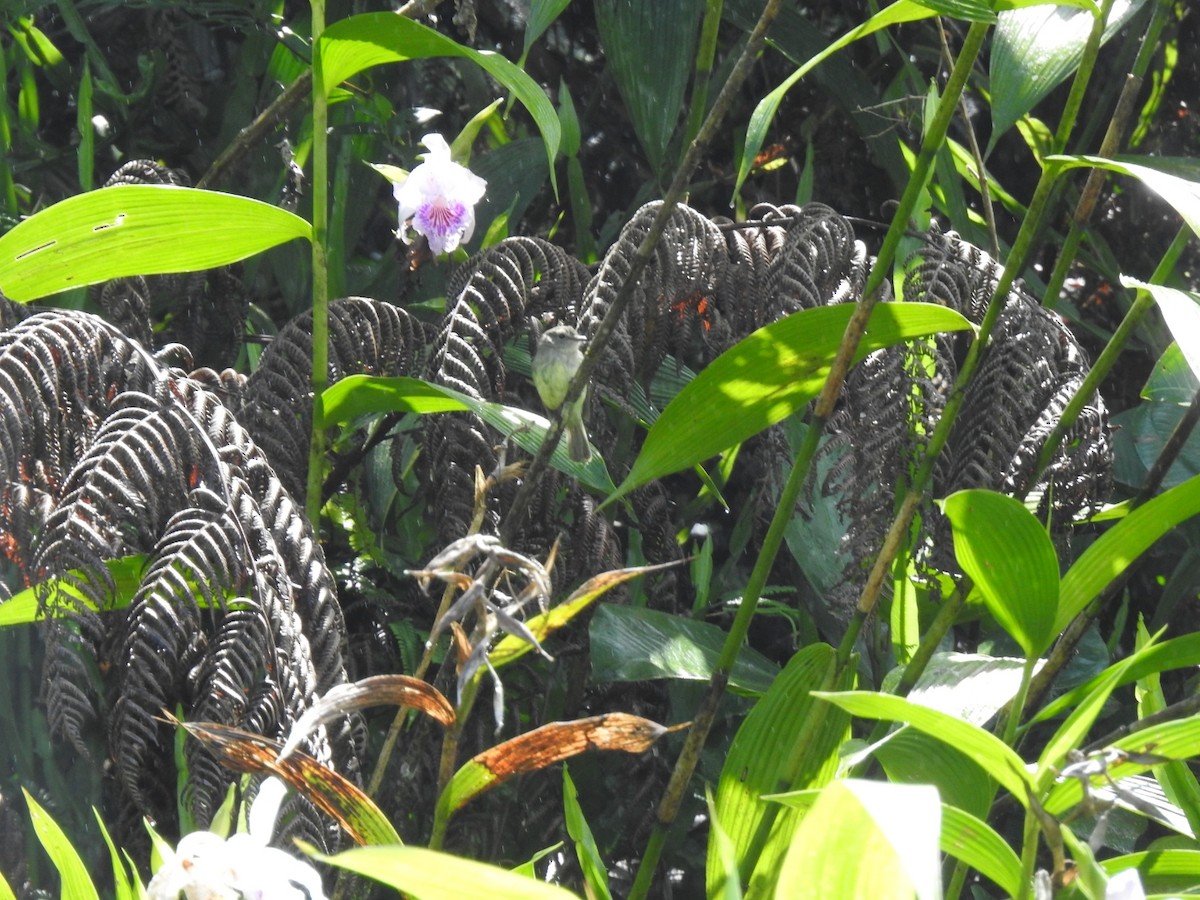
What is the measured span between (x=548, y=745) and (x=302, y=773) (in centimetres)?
12

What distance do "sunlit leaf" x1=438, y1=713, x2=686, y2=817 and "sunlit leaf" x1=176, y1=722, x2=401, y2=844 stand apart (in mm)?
43

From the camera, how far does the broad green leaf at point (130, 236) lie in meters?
0.73

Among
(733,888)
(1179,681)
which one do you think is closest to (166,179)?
(733,888)

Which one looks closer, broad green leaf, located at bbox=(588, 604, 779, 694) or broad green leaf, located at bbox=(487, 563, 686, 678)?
broad green leaf, located at bbox=(487, 563, 686, 678)

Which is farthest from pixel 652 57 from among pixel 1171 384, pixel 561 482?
pixel 1171 384

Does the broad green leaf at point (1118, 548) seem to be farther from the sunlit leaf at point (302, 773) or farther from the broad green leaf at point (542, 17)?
the broad green leaf at point (542, 17)

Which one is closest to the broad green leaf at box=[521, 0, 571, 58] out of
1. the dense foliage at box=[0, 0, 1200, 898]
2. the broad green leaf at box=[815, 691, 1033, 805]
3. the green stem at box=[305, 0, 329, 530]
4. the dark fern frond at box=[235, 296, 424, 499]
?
the dense foliage at box=[0, 0, 1200, 898]

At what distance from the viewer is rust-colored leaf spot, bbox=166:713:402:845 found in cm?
55

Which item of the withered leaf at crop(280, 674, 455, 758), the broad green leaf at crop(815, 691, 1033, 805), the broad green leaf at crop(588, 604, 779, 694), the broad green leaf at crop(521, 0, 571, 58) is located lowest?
the broad green leaf at crop(588, 604, 779, 694)

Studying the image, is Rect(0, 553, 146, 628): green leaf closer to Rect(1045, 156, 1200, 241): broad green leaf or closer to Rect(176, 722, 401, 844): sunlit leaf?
Rect(176, 722, 401, 844): sunlit leaf

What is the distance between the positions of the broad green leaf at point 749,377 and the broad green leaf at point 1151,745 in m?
0.27

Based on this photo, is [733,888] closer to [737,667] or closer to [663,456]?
[663,456]

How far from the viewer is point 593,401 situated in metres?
0.92

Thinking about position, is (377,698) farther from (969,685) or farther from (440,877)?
(969,685)
